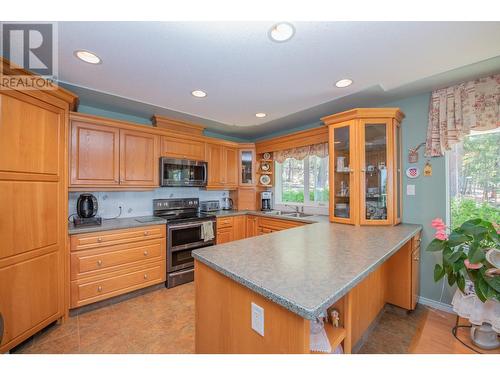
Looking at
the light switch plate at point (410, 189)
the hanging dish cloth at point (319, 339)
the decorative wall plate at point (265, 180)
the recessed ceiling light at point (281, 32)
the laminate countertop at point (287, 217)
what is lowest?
the hanging dish cloth at point (319, 339)

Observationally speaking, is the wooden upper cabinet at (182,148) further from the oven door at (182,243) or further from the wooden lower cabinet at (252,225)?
the wooden lower cabinet at (252,225)

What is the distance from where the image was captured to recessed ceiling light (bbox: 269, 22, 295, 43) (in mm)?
1229

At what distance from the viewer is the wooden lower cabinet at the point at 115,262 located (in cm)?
205

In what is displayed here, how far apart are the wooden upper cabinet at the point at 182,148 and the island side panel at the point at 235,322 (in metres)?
2.08

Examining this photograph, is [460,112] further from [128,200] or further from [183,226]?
[128,200]

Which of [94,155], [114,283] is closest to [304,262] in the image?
[114,283]

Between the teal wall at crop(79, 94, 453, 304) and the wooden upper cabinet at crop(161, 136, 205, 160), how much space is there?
269cm

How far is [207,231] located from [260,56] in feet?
7.39

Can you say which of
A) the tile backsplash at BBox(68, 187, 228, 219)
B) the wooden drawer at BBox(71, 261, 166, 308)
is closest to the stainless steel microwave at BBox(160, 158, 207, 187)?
the tile backsplash at BBox(68, 187, 228, 219)

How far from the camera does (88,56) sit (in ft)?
5.05

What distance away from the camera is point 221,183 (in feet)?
11.7

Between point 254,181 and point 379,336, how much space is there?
269 cm

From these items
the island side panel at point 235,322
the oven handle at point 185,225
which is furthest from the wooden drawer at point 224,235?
the island side panel at point 235,322
